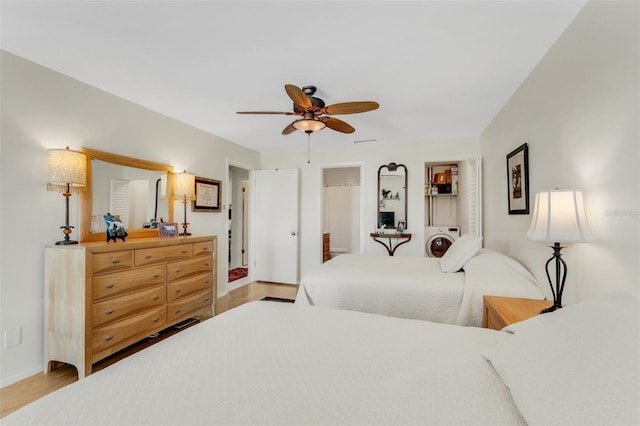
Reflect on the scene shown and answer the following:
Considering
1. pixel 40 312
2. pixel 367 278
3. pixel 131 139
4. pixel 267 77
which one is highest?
pixel 267 77

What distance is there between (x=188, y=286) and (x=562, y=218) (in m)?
3.07

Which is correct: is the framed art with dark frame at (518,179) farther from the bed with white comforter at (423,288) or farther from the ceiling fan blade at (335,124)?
the ceiling fan blade at (335,124)

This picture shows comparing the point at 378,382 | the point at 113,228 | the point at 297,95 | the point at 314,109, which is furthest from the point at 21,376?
the point at 314,109

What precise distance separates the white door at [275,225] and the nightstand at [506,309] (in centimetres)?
329

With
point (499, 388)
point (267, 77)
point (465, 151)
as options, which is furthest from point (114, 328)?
point (465, 151)

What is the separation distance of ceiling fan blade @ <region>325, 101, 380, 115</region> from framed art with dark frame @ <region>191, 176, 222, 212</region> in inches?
85.9

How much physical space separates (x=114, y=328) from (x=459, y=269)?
291cm

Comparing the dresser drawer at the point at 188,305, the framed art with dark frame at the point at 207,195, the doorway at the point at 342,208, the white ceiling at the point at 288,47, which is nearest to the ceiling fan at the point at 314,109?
the white ceiling at the point at 288,47

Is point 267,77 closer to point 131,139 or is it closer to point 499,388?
point 131,139

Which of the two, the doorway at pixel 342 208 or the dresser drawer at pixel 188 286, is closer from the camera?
the dresser drawer at pixel 188 286

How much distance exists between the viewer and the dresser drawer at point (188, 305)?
2.69 metres

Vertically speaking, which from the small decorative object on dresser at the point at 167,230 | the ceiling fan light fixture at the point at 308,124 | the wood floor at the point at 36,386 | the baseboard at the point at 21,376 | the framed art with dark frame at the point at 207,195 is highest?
the ceiling fan light fixture at the point at 308,124

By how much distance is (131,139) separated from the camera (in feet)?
9.36

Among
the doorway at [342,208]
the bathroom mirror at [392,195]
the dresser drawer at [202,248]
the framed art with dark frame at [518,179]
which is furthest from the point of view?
the doorway at [342,208]
